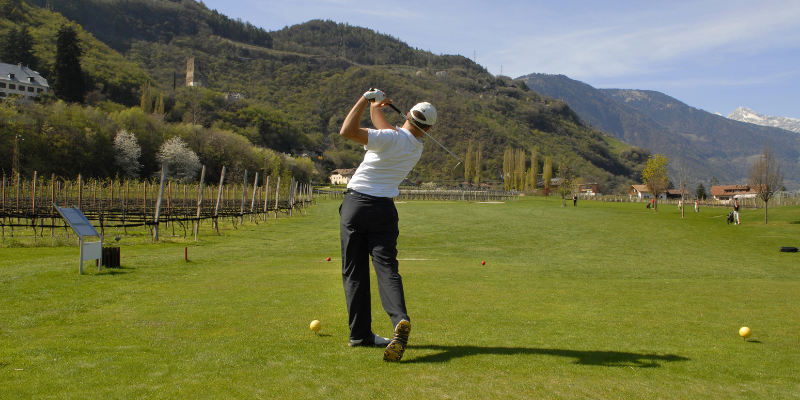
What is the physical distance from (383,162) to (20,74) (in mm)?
117168

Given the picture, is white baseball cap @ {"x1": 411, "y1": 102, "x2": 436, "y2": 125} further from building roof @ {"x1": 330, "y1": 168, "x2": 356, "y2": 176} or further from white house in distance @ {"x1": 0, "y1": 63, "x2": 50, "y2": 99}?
building roof @ {"x1": 330, "y1": 168, "x2": 356, "y2": 176}

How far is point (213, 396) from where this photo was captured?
330 cm

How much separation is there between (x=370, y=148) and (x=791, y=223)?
46.0 meters

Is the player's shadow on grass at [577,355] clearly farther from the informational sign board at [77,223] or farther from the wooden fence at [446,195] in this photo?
the wooden fence at [446,195]

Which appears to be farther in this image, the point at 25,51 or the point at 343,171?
the point at 343,171

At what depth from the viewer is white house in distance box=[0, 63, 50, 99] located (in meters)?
92.1

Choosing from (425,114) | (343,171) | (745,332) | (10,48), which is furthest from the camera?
(343,171)

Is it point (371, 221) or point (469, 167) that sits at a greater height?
point (469, 167)

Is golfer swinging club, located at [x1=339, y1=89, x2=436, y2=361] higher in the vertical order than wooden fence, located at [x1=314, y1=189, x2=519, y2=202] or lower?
higher

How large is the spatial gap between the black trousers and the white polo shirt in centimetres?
9

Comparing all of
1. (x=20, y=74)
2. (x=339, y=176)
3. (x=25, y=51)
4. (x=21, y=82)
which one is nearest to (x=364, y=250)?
(x=21, y=82)

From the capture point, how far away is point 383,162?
4.97 metres

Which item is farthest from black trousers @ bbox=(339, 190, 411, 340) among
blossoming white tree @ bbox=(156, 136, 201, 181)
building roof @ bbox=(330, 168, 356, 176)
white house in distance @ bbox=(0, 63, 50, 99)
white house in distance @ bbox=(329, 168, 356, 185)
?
white house in distance @ bbox=(329, 168, 356, 185)

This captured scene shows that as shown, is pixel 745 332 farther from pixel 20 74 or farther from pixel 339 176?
pixel 339 176
